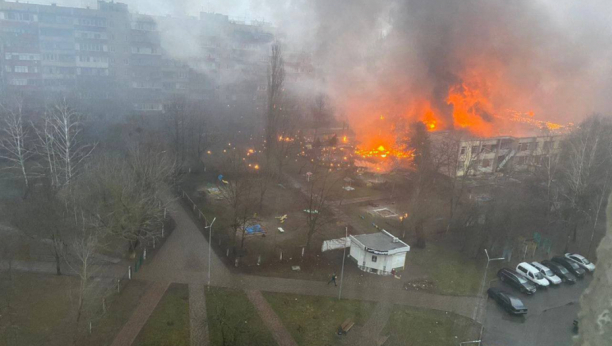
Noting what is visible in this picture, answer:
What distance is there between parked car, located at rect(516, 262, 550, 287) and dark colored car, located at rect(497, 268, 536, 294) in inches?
7.6

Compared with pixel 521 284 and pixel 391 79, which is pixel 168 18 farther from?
pixel 521 284

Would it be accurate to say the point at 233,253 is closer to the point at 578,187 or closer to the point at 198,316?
the point at 198,316

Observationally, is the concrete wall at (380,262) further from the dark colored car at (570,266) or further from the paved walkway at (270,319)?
the dark colored car at (570,266)

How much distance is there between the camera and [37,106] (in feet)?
87.2

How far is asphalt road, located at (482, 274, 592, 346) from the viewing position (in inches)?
406

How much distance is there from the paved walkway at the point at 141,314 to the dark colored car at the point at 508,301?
30.9 ft

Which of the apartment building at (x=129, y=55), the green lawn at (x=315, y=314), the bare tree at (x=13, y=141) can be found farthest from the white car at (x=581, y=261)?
the apartment building at (x=129, y=55)

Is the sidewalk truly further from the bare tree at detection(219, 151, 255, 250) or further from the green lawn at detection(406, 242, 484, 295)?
the green lawn at detection(406, 242, 484, 295)

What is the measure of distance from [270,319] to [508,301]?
6612 mm

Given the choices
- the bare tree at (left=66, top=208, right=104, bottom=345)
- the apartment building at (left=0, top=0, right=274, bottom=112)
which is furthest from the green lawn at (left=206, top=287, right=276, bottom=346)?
the apartment building at (left=0, top=0, right=274, bottom=112)

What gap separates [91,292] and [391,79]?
27585 millimetres

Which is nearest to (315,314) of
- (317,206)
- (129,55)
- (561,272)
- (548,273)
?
(317,206)

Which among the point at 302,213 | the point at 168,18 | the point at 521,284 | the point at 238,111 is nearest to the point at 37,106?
the point at 168,18

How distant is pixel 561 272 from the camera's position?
44.9 feet
